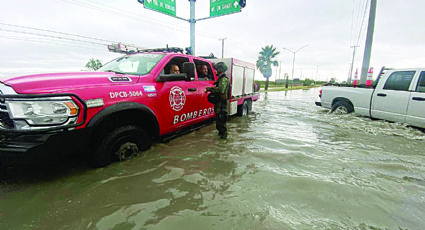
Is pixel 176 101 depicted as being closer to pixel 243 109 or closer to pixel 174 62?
pixel 174 62

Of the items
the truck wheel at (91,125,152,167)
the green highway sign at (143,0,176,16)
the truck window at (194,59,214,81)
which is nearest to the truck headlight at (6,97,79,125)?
the truck wheel at (91,125,152,167)

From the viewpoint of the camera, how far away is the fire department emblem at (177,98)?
10.6 ft

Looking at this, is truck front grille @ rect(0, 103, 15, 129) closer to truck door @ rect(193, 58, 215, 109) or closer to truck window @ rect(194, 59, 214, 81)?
truck door @ rect(193, 58, 215, 109)

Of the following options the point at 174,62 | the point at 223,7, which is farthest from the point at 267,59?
the point at 174,62

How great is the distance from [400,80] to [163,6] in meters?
11.0

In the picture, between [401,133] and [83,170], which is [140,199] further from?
[401,133]

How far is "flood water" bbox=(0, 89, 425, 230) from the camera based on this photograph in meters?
1.68

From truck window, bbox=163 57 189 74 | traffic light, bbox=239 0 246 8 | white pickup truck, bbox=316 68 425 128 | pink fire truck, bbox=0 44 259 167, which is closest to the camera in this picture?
pink fire truck, bbox=0 44 259 167

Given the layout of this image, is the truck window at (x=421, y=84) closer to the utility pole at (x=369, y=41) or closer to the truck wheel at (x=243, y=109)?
the truck wheel at (x=243, y=109)

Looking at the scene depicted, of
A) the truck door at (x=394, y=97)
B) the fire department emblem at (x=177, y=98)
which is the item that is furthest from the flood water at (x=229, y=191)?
the truck door at (x=394, y=97)

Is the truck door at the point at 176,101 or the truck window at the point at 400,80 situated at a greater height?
the truck window at the point at 400,80

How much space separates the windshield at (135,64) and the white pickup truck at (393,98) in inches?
237

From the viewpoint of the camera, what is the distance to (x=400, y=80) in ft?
16.5

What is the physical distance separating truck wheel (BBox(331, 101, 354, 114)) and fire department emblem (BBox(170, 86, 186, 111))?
5.86 m
